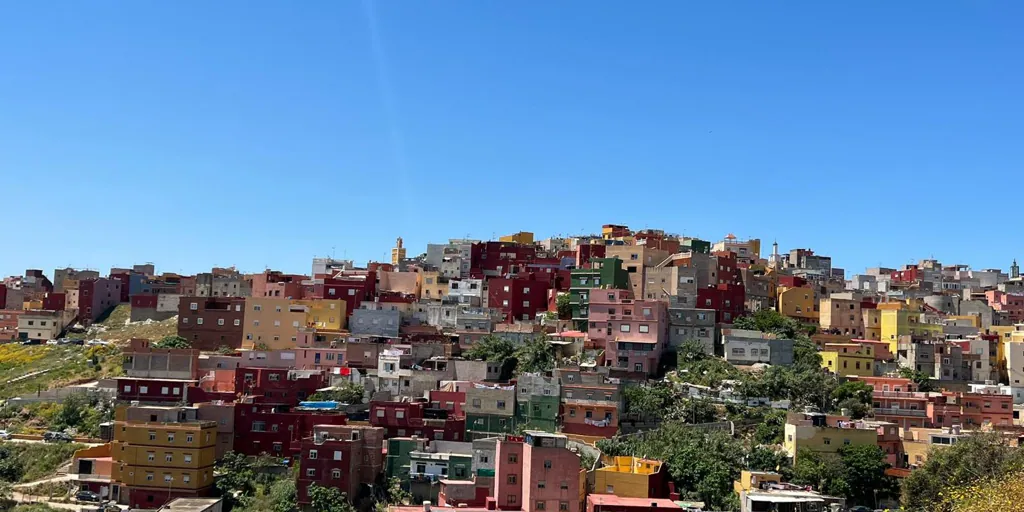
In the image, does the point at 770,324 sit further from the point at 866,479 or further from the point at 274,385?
the point at 274,385

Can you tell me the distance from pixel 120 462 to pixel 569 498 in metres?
14.6

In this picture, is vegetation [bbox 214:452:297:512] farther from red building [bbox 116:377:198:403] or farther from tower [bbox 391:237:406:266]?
tower [bbox 391:237:406:266]

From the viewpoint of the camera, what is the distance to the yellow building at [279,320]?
52.1m

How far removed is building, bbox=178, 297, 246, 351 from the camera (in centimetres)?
5262

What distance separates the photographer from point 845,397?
44500 millimetres

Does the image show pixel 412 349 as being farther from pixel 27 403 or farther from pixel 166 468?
pixel 27 403

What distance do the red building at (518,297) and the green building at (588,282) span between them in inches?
121

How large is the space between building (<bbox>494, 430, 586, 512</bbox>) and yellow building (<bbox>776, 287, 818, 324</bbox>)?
2450 centimetres

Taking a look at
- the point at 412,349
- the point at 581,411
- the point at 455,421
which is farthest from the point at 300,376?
the point at 581,411

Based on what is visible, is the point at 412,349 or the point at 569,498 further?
the point at 412,349

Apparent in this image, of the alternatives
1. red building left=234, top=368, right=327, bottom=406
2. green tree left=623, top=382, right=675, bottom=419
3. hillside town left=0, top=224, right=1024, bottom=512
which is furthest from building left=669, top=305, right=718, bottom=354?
red building left=234, top=368, right=327, bottom=406

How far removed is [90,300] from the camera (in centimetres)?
6606

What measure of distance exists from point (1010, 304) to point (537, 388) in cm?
3718

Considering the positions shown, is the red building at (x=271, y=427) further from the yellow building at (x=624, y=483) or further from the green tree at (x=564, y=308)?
the green tree at (x=564, y=308)
